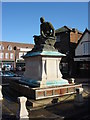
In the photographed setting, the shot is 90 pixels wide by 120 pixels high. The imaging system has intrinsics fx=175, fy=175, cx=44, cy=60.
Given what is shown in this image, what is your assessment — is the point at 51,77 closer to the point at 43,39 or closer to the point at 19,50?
the point at 43,39

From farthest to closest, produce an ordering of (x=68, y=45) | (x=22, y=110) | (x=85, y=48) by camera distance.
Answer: (x=68, y=45)
(x=85, y=48)
(x=22, y=110)

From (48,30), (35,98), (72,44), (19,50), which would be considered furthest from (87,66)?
(19,50)

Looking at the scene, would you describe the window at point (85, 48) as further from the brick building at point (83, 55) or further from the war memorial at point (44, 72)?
the war memorial at point (44, 72)

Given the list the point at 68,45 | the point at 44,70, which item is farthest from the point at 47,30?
the point at 68,45

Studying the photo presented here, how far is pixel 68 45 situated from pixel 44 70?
21.5 metres

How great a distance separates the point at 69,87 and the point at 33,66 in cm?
275

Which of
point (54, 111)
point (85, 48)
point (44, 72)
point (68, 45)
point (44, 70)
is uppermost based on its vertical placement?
point (68, 45)

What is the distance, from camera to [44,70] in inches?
435

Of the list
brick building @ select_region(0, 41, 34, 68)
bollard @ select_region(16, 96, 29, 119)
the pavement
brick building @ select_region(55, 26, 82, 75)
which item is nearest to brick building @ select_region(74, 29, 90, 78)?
brick building @ select_region(55, 26, 82, 75)

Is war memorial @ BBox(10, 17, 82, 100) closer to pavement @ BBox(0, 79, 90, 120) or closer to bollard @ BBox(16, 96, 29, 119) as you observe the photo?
pavement @ BBox(0, 79, 90, 120)

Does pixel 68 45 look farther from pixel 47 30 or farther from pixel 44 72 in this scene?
pixel 44 72

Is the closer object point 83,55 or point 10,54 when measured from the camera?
point 83,55

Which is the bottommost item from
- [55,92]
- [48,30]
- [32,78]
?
[55,92]

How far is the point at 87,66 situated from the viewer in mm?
29219
